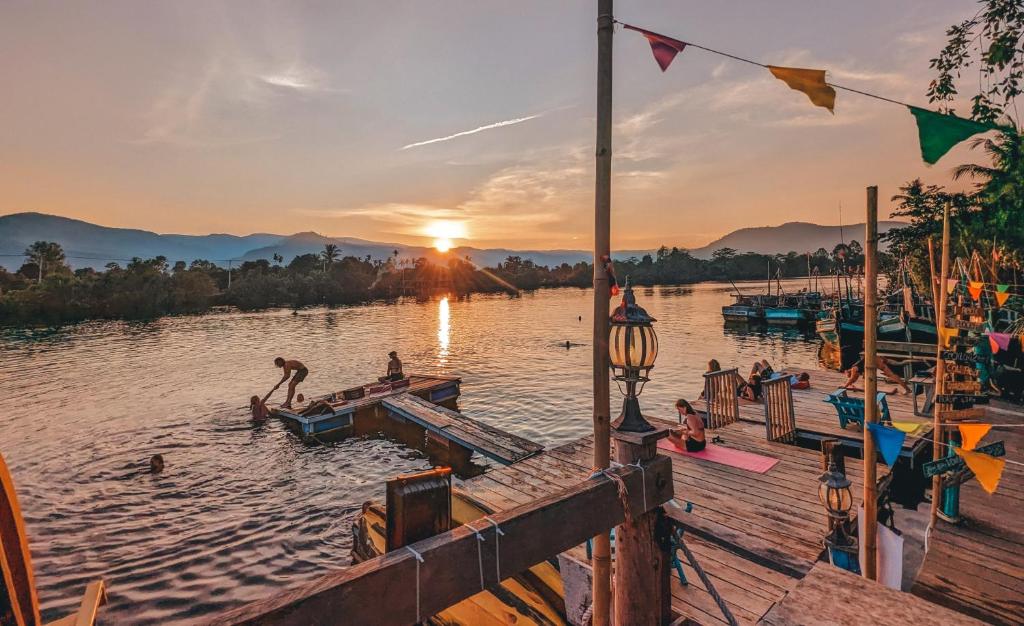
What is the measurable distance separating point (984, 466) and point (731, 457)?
4.18m

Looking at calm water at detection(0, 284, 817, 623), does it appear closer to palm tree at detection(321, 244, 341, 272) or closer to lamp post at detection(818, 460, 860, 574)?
lamp post at detection(818, 460, 860, 574)

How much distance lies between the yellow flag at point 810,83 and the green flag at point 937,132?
662mm

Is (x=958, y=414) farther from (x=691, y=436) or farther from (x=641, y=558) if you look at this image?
(x=641, y=558)

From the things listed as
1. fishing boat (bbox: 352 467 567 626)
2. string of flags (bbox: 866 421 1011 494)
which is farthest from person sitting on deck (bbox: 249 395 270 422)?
string of flags (bbox: 866 421 1011 494)

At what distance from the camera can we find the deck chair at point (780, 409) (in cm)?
948

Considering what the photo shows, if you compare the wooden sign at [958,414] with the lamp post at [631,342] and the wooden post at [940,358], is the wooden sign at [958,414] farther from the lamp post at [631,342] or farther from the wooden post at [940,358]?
the lamp post at [631,342]

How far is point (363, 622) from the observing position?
5.35 feet

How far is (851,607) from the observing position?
252cm

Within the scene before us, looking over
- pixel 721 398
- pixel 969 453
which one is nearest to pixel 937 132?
pixel 969 453

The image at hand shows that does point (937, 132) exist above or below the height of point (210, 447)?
above

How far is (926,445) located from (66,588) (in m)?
17.7

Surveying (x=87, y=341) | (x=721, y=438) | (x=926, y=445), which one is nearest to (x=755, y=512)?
(x=721, y=438)

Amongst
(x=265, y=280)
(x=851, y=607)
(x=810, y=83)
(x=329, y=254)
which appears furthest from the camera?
(x=329, y=254)

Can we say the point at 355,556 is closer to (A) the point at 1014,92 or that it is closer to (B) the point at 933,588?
(B) the point at 933,588
